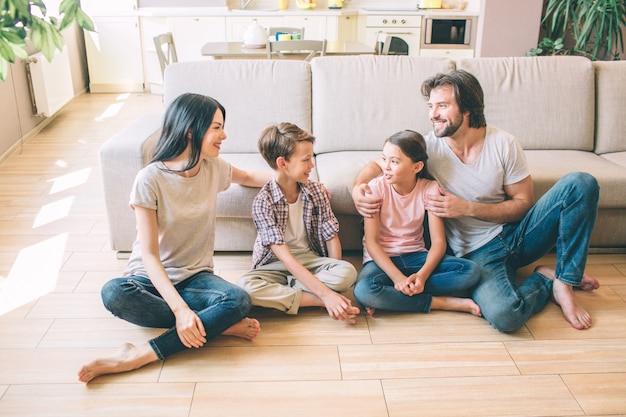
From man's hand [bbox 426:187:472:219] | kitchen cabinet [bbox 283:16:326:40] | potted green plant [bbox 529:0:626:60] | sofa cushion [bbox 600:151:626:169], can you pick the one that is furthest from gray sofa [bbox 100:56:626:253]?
kitchen cabinet [bbox 283:16:326:40]

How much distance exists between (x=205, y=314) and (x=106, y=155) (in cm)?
87

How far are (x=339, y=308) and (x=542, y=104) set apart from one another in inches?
60.5

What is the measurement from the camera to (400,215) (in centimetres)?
220

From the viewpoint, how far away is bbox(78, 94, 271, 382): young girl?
181 cm

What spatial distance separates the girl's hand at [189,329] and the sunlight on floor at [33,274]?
0.78 meters

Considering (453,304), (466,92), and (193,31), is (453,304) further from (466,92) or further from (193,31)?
(193,31)

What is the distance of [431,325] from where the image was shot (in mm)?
2059

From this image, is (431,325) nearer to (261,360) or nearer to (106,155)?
(261,360)

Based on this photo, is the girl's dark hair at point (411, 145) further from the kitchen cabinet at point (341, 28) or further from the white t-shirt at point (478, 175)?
the kitchen cabinet at point (341, 28)

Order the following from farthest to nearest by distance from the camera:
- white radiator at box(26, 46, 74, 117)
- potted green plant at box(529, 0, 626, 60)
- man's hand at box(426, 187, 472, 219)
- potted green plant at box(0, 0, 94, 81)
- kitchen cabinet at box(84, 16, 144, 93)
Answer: kitchen cabinet at box(84, 16, 144, 93)
white radiator at box(26, 46, 74, 117)
potted green plant at box(529, 0, 626, 60)
man's hand at box(426, 187, 472, 219)
potted green plant at box(0, 0, 94, 81)

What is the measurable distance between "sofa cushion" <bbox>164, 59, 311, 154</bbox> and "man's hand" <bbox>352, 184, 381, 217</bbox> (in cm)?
74

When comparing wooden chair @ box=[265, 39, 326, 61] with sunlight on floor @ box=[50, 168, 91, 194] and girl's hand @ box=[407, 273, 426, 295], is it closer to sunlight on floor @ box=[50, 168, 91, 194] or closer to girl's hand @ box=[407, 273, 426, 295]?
sunlight on floor @ box=[50, 168, 91, 194]

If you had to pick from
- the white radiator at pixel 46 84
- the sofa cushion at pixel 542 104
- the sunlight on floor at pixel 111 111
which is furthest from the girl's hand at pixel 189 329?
the sunlight on floor at pixel 111 111

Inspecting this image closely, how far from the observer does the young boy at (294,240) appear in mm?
2049
